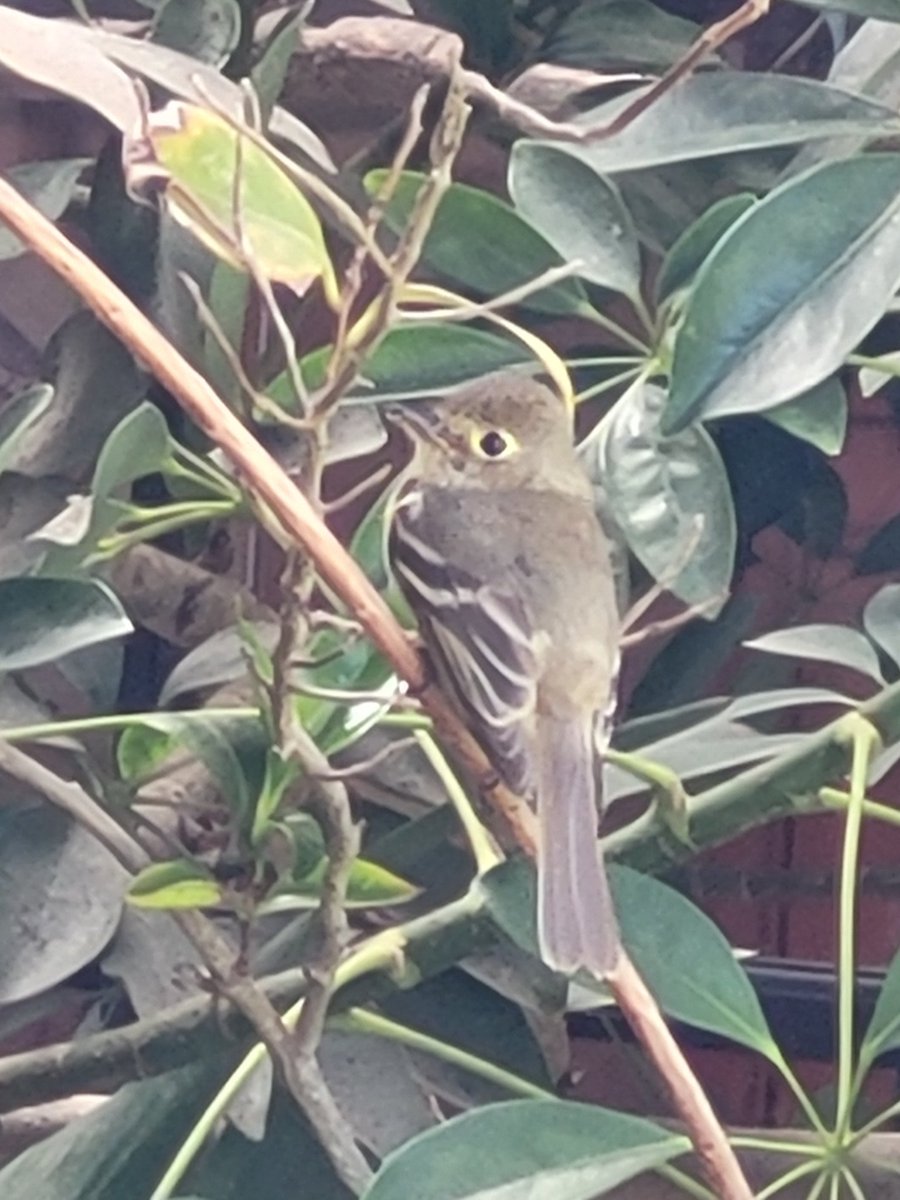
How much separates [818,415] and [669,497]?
76 millimetres

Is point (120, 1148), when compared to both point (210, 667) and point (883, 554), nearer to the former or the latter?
point (210, 667)

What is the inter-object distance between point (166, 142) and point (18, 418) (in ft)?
0.59

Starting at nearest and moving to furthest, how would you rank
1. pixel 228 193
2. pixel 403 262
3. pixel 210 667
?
1. pixel 403 262
2. pixel 228 193
3. pixel 210 667

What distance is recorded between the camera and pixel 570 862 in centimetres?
72

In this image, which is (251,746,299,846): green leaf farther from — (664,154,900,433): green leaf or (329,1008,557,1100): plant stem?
(664,154,900,433): green leaf

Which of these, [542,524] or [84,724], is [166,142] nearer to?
[84,724]

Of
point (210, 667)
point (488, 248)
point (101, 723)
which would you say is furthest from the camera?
point (210, 667)

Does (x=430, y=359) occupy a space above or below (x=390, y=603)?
above

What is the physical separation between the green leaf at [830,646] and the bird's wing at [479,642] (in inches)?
4.4

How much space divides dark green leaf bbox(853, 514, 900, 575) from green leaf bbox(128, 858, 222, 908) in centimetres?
54

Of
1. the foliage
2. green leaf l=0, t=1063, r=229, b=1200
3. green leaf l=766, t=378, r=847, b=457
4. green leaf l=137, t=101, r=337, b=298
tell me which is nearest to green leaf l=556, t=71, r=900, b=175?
the foliage

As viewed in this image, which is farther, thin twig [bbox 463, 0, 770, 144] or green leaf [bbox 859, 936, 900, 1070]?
green leaf [bbox 859, 936, 900, 1070]

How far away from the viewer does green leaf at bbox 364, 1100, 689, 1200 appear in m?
0.63

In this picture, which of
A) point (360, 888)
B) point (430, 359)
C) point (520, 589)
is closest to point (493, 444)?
point (520, 589)
